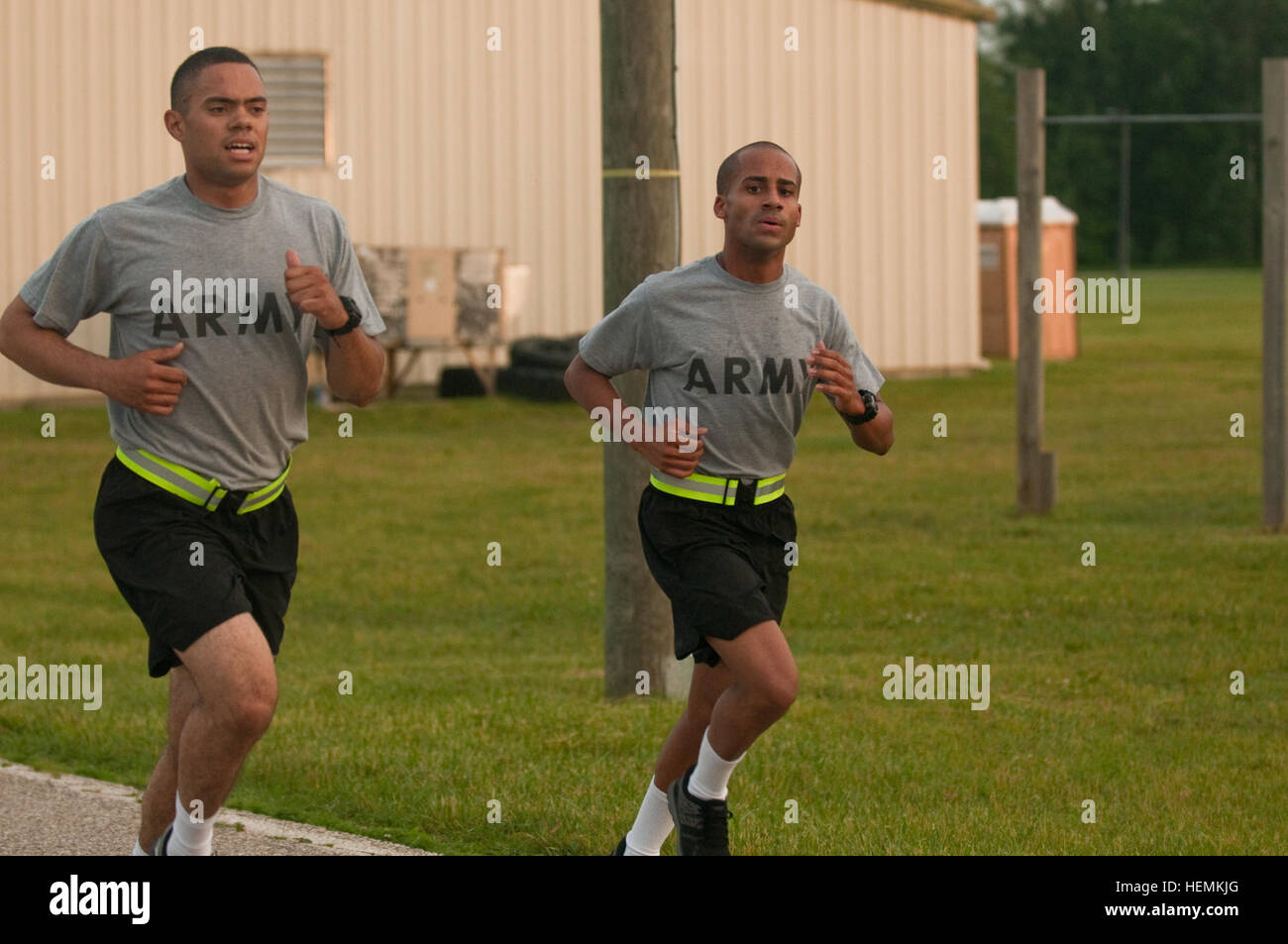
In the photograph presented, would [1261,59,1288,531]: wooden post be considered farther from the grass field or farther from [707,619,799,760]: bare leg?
[707,619,799,760]: bare leg

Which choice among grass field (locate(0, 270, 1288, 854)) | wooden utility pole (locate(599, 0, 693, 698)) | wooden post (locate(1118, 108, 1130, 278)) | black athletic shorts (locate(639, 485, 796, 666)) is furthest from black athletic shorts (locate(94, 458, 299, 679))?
wooden post (locate(1118, 108, 1130, 278))

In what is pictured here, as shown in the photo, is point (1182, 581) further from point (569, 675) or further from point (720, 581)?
point (720, 581)

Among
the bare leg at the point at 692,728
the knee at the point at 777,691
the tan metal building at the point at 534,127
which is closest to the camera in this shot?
the knee at the point at 777,691

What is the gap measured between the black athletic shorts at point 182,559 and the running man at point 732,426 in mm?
1006

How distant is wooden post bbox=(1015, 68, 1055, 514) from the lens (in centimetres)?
1432

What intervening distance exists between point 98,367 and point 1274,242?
972 centimetres

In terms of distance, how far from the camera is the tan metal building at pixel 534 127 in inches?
961

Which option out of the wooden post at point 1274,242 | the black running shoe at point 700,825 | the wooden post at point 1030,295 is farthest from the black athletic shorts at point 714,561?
the wooden post at point 1030,295

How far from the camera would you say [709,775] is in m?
5.58

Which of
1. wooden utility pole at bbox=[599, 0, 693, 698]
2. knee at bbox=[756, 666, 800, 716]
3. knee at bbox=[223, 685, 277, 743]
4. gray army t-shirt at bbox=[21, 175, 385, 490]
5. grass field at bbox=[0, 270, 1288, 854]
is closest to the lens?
knee at bbox=[223, 685, 277, 743]

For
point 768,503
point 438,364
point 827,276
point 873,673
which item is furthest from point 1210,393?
point 768,503

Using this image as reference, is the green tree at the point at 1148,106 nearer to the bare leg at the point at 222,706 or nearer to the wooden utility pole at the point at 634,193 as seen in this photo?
the wooden utility pole at the point at 634,193

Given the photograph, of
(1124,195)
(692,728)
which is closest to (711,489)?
(692,728)

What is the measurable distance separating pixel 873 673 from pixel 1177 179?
93.7 metres
